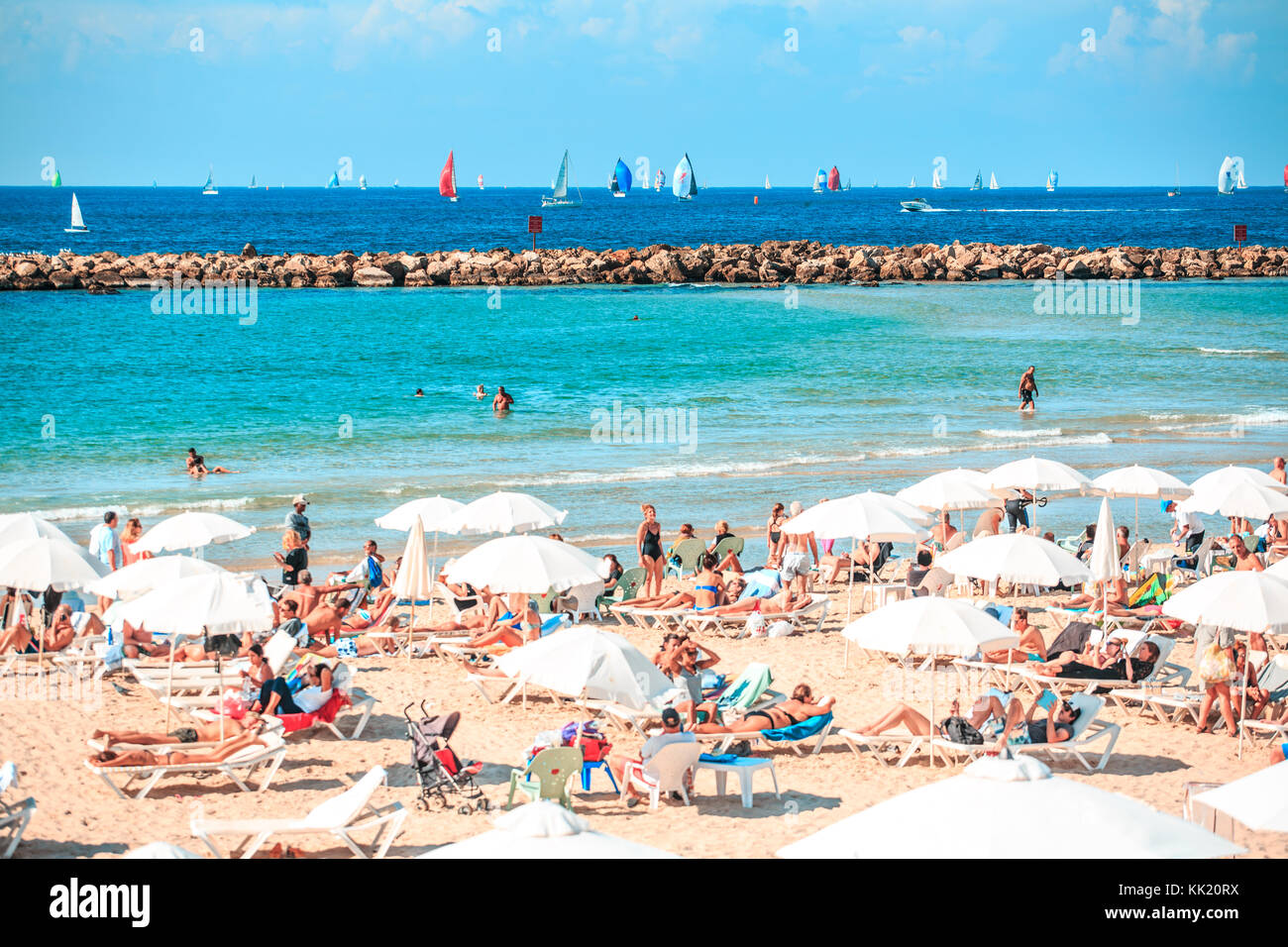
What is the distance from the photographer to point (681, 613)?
1412 centimetres

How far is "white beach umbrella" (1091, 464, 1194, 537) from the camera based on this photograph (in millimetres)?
15758

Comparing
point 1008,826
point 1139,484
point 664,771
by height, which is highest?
point 1139,484

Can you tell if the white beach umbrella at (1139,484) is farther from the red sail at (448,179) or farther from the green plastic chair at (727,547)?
the red sail at (448,179)

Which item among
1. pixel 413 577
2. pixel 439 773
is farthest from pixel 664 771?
pixel 413 577

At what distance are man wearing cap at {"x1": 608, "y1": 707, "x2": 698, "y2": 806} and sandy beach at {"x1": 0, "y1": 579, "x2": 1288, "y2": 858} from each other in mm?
179

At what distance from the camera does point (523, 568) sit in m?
11.9

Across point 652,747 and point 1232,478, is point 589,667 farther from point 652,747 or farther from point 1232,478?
point 1232,478

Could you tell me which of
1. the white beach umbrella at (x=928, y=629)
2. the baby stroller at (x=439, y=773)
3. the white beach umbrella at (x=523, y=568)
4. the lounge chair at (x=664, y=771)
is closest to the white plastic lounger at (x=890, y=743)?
the white beach umbrella at (x=928, y=629)

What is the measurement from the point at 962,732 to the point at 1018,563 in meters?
2.63

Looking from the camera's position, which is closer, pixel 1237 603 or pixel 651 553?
pixel 1237 603

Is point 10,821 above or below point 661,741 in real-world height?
below

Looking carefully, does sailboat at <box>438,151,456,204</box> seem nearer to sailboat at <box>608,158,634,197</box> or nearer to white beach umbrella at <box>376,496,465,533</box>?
sailboat at <box>608,158,634,197</box>

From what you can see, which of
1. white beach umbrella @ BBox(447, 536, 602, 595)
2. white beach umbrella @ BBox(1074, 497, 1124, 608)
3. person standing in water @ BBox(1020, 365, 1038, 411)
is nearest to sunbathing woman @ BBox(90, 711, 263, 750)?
white beach umbrella @ BBox(447, 536, 602, 595)
